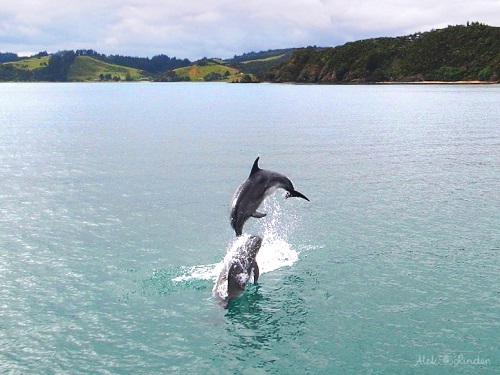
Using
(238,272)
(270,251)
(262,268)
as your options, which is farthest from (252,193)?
(270,251)

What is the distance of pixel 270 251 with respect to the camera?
107 ft

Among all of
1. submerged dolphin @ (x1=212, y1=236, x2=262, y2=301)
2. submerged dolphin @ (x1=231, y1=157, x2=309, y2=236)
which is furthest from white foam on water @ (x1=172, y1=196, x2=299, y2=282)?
submerged dolphin @ (x1=231, y1=157, x2=309, y2=236)

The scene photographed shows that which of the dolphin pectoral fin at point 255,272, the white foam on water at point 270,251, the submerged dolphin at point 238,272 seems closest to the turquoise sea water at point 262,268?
the white foam on water at point 270,251

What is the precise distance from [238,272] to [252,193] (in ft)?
12.5

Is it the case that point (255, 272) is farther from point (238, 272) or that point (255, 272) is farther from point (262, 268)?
point (262, 268)

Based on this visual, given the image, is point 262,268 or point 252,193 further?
point 262,268

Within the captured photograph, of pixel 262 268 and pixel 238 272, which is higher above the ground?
pixel 238 272

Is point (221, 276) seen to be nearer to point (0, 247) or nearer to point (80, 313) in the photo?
point (80, 313)

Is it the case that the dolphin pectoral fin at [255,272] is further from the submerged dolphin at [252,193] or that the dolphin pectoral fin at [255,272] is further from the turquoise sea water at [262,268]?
the submerged dolphin at [252,193]

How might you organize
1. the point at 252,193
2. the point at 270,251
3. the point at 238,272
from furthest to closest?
1. the point at 270,251
2. the point at 238,272
3. the point at 252,193

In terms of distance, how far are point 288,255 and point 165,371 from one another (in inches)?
526

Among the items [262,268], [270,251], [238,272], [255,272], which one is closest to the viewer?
[238,272]

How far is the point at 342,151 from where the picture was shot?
70.9m

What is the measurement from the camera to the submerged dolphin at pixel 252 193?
998 inches
